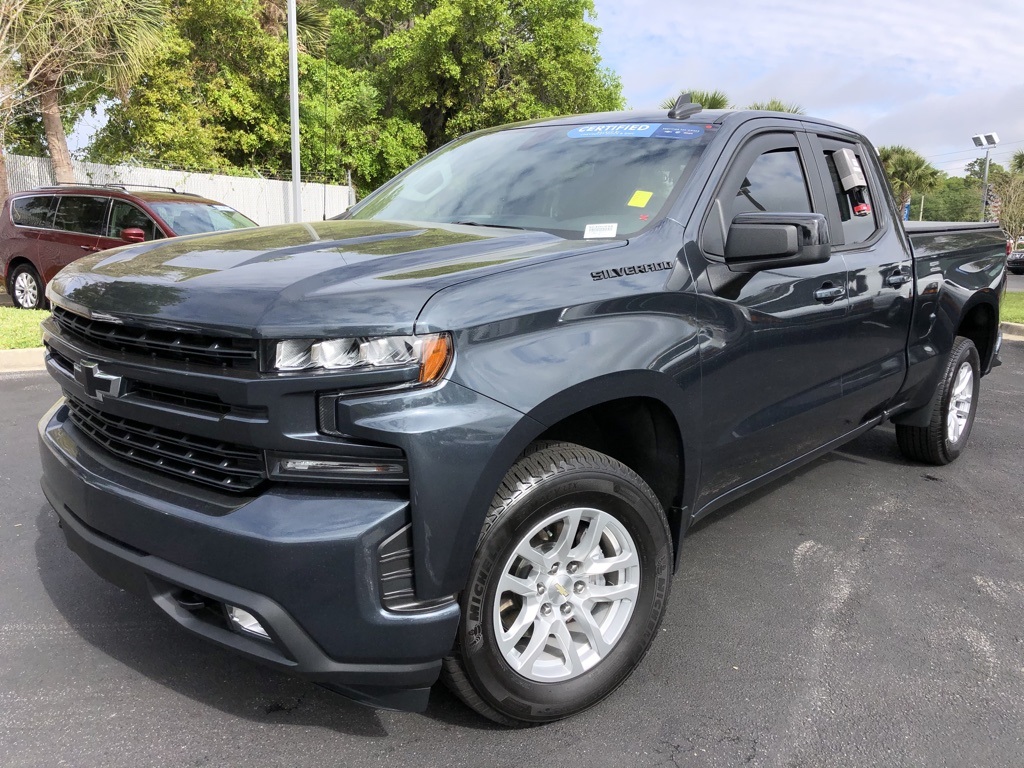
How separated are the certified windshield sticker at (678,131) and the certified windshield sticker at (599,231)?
0.58 meters

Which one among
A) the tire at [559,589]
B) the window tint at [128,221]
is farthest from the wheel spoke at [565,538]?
the window tint at [128,221]

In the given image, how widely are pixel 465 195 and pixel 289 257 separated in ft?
3.92

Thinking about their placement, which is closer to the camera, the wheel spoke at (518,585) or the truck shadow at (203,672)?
the wheel spoke at (518,585)

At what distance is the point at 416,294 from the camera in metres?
2.00

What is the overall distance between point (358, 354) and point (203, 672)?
4.47 ft

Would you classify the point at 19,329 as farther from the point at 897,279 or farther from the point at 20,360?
the point at 897,279

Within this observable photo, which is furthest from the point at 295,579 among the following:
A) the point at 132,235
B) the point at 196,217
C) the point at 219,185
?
the point at 219,185

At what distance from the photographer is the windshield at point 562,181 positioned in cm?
293

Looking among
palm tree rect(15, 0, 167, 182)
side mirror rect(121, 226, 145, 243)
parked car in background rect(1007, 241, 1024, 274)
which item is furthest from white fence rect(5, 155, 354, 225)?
parked car in background rect(1007, 241, 1024, 274)

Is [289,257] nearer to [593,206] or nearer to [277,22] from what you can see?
[593,206]

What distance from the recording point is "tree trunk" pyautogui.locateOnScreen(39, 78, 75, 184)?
48.0 feet

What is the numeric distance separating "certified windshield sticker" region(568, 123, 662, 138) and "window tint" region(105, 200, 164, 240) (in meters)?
8.24

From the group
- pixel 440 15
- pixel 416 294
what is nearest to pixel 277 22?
pixel 440 15

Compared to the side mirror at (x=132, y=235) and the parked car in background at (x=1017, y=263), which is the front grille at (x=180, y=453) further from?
the parked car in background at (x=1017, y=263)
